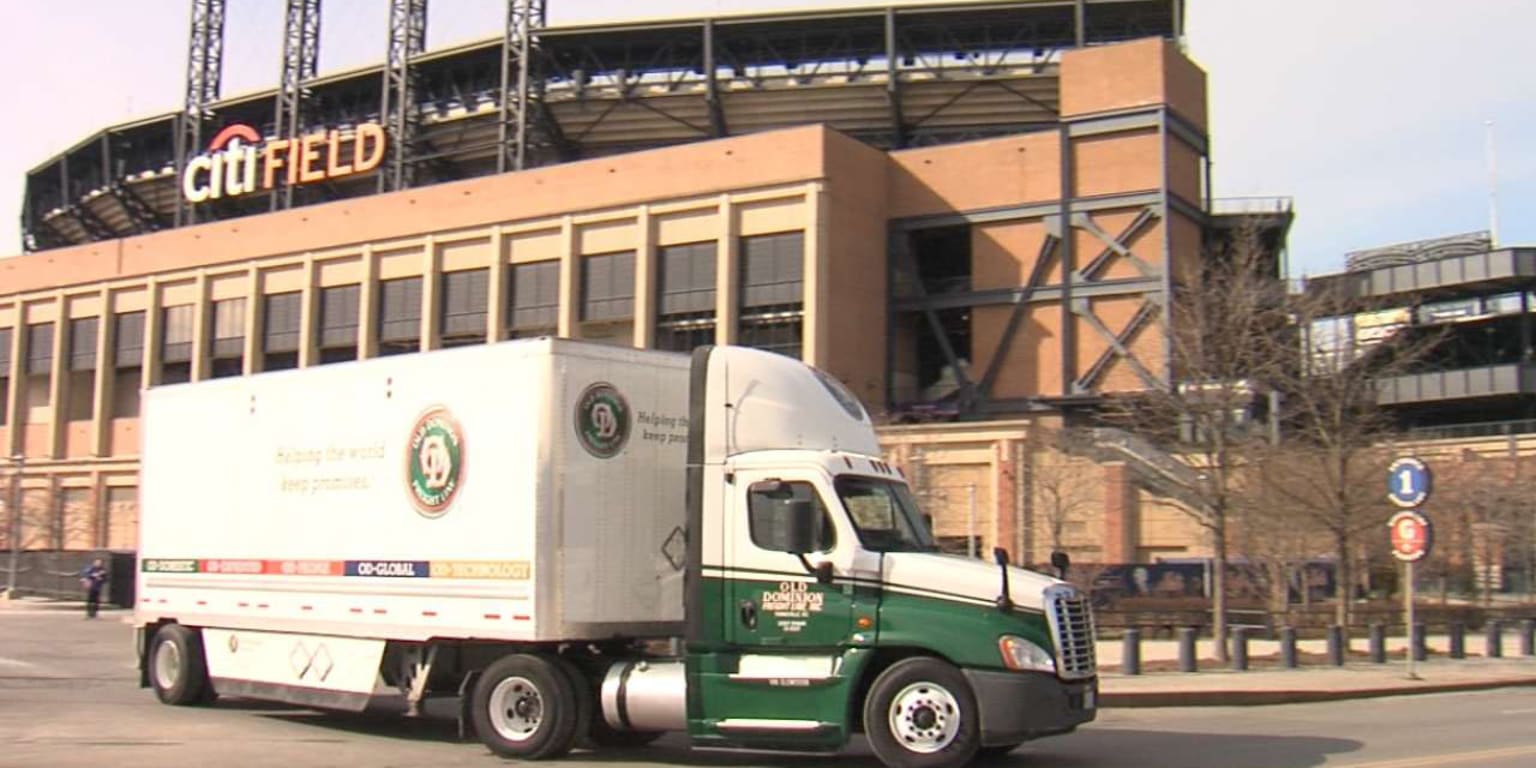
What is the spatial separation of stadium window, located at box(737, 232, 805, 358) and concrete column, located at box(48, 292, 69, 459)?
3999 centimetres

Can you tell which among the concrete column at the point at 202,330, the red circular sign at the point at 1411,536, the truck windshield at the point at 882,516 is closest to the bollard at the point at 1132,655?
the red circular sign at the point at 1411,536

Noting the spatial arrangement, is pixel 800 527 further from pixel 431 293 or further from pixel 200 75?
pixel 200 75

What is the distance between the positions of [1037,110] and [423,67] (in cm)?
3048

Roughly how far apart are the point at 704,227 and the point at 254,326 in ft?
82.0

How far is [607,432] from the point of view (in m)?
12.9

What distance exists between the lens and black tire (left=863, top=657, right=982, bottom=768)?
1106 cm

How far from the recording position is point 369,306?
214 feet

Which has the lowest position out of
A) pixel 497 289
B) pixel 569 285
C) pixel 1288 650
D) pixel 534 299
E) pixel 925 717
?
pixel 1288 650

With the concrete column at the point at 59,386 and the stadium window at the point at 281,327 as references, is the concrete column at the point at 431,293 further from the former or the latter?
the concrete column at the point at 59,386

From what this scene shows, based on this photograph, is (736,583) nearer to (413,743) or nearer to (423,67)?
(413,743)

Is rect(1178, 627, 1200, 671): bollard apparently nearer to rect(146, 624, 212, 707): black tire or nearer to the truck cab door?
the truck cab door

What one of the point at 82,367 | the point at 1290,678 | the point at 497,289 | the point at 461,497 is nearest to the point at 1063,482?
the point at 1290,678

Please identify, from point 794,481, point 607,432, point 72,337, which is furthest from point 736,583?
point 72,337

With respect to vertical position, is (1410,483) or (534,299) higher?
(534,299)
